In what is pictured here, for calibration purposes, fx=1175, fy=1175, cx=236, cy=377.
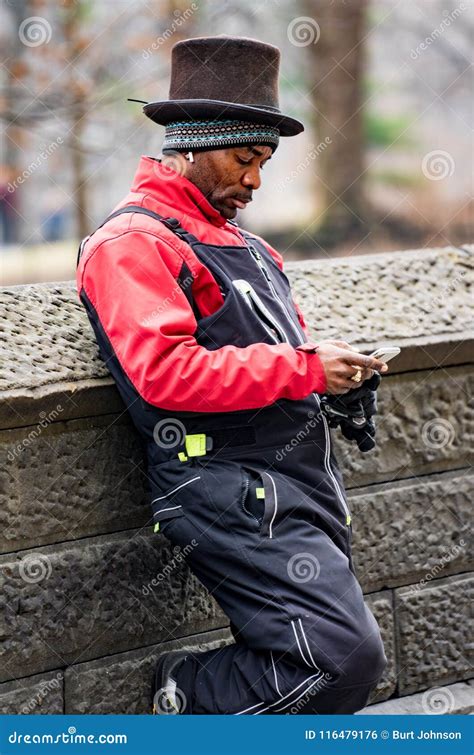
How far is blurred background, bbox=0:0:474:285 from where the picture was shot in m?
7.23

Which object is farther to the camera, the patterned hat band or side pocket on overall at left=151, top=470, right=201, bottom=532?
the patterned hat band

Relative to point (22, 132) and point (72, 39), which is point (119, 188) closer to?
point (22, 132)

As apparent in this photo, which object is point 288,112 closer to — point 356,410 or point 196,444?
point 356,410

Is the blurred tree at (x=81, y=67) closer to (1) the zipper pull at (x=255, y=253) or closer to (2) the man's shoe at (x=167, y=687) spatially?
(1) the zipper pull at (x=255, y=253)

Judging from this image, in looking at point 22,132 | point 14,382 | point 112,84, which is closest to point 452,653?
point 14,382

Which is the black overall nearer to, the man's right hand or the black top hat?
the man's right hand

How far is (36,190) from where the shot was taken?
392 inches

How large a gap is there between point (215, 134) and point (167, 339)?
25.0 inches

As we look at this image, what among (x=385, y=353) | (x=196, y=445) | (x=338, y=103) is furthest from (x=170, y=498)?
(x=338, y=103)

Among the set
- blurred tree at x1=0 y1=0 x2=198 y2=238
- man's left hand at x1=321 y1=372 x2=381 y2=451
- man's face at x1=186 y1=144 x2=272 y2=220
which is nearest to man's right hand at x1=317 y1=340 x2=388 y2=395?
man's left hand at x1=321 y1=372 x2=381 y2=451

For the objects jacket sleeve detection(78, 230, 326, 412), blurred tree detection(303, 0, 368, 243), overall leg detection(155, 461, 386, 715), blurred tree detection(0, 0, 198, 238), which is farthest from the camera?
blurred tree detection(303, 0, 368, 243)

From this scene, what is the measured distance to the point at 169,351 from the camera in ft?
9.43

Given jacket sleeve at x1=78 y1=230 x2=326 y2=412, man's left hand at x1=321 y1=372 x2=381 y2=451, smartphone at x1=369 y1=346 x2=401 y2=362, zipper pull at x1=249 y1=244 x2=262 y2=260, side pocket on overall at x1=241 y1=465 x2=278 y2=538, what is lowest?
side pocket on overall at x1=241 y1=465 x2=278 y2=538

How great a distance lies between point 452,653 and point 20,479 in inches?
70.9
